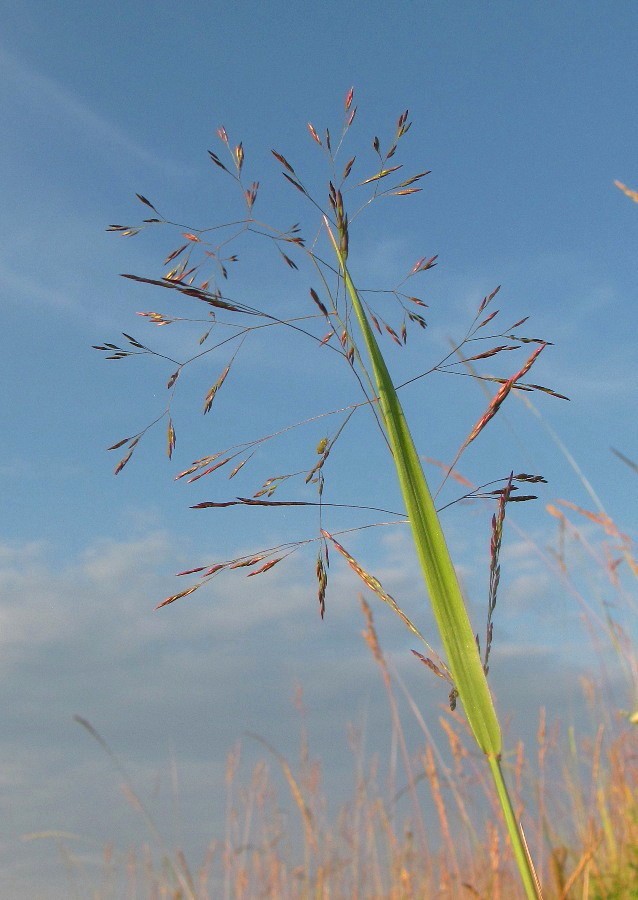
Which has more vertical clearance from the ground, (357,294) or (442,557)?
(357,294)

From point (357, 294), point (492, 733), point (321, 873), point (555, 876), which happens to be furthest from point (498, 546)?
point (321, 873)

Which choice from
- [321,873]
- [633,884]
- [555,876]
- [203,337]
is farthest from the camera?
[321,873]

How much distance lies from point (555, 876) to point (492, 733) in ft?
4.51

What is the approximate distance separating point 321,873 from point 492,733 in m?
3.17

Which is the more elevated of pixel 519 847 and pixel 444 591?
pixel 444 591

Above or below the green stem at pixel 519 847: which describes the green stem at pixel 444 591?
above

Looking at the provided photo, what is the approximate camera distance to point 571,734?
13.3 feet

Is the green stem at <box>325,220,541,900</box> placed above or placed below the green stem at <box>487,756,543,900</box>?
above

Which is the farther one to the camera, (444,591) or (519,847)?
(444,591)

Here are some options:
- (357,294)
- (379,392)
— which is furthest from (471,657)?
(357,294)

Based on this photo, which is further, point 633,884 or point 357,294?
point 633,884

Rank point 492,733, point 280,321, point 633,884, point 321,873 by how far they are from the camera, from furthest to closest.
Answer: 1. point 321,873
2. point 633,884
3. point 280,321
4. point 492,733

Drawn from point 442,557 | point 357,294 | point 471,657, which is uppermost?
point 357,294

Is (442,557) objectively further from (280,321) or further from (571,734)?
(571,734)
